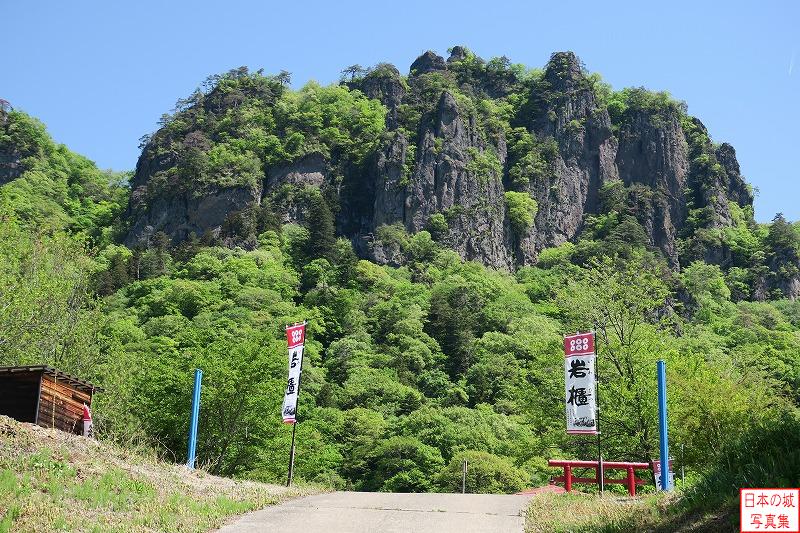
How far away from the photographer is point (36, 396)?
72.0 feet

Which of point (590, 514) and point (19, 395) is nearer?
point (590, 514)

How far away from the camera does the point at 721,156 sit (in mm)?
140625

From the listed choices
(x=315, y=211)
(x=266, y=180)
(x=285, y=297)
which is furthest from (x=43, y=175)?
(x=285, y=297)

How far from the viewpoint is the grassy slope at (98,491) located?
1075 centimetres

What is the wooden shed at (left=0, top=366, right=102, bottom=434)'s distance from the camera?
21.8 m

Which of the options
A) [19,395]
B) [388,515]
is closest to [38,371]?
[19,395]

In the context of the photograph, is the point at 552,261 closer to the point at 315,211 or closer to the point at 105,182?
the point at 315,211

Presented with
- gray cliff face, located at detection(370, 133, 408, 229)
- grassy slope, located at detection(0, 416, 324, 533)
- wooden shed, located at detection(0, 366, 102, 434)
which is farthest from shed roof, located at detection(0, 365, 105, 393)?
gray cliff face, located at detection(370, 133, 408, 229)

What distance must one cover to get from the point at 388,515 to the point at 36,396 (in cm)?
1291

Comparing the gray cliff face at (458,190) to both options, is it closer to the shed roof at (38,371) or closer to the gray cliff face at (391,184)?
the gray cliff face at (391,184)

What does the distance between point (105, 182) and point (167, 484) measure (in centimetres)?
14600

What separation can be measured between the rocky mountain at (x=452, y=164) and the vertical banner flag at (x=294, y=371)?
8882 centimetres

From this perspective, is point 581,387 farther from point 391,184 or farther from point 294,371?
point 391,184

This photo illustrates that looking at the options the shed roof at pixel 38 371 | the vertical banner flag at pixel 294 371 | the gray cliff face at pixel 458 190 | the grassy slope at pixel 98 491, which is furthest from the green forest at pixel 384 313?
the grassy slope at pixel 98 491
